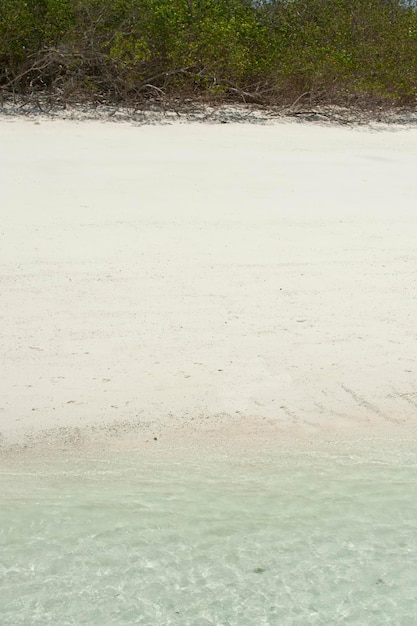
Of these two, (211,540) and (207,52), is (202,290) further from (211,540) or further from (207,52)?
(207,52)

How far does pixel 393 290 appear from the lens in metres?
5.86

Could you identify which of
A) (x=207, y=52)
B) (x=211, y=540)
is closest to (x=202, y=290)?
(x=211, y=540)

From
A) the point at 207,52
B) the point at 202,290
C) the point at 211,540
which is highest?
the point at 207,52

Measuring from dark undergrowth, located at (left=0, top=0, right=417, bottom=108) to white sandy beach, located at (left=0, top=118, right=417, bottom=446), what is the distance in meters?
1.41

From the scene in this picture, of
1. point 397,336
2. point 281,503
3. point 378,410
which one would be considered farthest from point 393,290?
point 281,503

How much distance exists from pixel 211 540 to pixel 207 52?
748 cm

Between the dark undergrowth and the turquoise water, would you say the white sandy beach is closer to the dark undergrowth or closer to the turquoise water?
the turquoise water

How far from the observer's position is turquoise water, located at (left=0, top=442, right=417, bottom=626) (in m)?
3.39

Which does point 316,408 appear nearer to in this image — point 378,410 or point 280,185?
point 378,410

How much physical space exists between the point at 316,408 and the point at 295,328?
762 mm

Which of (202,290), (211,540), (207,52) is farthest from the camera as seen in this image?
(207,52)

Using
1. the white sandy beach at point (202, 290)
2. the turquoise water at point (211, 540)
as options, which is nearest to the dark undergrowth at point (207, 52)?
the white sandy beach at point (202, 290)

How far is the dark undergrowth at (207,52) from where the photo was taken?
9859 millimetres

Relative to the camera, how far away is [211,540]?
376 cm
